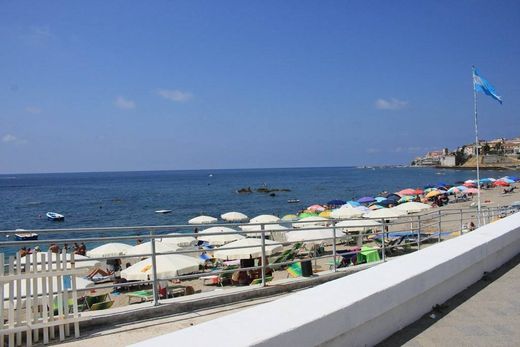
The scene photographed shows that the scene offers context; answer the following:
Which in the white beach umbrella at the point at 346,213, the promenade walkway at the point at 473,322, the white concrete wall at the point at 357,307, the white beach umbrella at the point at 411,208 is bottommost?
the white beach umbrella at the point at 346,213

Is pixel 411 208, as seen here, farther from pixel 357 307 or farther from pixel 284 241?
pixel 357 307

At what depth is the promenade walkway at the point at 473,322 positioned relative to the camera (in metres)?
3.12

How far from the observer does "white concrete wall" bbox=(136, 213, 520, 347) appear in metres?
2.23

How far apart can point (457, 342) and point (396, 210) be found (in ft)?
84.2

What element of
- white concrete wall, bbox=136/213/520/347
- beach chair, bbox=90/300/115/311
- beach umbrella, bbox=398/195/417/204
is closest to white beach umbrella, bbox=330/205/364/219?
beach umbrella, bbox=398/195/417/204

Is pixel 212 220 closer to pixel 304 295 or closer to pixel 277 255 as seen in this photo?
pixel 277 255

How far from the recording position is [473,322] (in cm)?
348

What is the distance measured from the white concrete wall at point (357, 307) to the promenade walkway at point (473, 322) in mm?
75

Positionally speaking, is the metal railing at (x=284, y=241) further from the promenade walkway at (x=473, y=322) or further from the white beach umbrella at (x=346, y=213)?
the white beach umbrella at (x=346, y=213)

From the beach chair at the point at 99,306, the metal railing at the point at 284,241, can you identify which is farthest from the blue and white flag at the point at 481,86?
the beach chair at the point at 99,306

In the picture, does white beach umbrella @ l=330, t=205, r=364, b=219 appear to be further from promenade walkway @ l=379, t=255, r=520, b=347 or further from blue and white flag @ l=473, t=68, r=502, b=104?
promenade walkway @ l=379, t=255, r=520, b=347

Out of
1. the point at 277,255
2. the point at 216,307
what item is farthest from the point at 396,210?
the point at 216,307

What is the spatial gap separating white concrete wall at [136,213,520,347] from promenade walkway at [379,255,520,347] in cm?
8

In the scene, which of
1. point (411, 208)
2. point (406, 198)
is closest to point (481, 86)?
point (411, 208)
